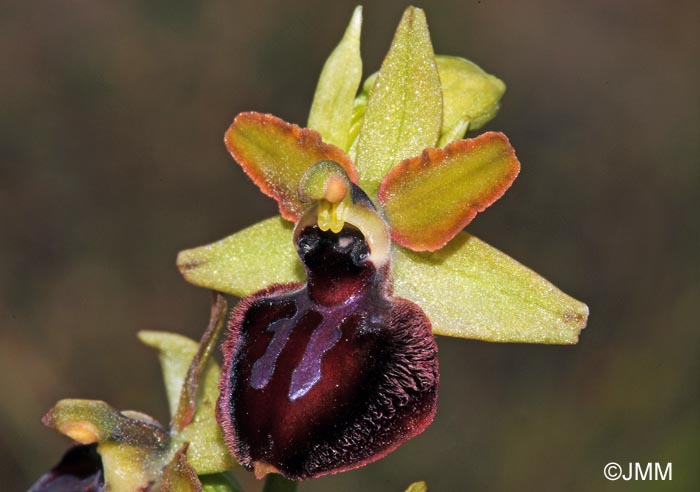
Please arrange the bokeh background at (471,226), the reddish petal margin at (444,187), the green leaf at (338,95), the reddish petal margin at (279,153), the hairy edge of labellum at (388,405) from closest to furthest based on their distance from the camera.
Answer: the hairy edge of labellum at (388,405) < the reddish petal margin at (444,187) < the reddish petal margin at (279,153) < the green leaf at (338,95) < the bokeh background at (471,226)

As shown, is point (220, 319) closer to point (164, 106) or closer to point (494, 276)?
point (494, 276)

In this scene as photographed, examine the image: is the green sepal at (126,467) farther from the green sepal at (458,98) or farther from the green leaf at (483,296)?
the green sepal at (458,98)

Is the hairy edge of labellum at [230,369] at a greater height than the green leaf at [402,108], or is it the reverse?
the green leaf at [402,108]

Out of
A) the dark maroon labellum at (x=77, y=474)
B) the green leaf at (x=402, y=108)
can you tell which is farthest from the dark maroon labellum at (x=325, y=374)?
the dark maroon labellum at (x=77, y=474)

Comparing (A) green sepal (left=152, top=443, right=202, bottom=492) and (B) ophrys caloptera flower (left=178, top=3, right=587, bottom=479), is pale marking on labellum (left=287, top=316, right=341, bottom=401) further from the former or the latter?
(A) green sepal (left=152, top=443, right=202, bottom=492)

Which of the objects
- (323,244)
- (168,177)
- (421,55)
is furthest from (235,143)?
(168,177)

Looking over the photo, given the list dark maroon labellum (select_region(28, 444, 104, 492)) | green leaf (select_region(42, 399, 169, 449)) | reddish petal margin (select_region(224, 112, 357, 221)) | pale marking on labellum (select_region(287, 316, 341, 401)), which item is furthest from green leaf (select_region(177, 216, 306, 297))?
dark maroon labellum (select_region(28, 444, 104, 492))

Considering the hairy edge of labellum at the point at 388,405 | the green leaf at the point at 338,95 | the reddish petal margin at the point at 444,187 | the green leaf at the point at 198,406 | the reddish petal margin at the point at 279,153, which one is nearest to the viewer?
the hairy edge of labellum at the point at 388,405

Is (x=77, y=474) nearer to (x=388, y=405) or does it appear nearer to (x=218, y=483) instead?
(x=218, y=483)
